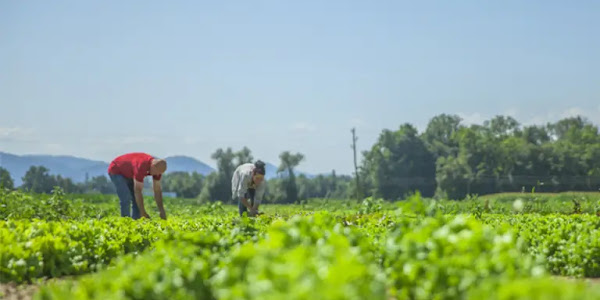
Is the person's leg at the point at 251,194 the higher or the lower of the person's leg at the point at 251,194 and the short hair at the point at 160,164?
the lower

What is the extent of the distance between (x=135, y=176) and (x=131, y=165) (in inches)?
20.7

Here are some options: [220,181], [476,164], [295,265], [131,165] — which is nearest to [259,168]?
[131,165]

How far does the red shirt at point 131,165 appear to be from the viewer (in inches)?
453

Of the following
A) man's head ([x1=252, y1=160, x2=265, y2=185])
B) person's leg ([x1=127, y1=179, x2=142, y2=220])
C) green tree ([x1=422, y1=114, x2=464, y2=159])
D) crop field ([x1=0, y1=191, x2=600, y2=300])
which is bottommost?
crop field ([x1=0, y1=191, x2=600, y2=300])

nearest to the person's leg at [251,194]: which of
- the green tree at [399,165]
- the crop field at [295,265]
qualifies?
the crop field at [295,265]

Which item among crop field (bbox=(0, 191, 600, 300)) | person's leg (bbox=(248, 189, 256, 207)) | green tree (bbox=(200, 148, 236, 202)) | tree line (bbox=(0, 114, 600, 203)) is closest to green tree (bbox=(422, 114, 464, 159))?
tree line (bbox=(0, 114, 600, 203))

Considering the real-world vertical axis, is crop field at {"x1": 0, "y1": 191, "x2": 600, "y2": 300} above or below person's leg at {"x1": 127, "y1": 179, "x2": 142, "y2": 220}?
below

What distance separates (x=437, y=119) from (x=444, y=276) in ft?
343

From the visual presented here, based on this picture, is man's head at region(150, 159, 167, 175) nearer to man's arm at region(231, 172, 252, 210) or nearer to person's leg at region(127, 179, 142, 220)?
person's leg at region(127, 179, 142, 220)

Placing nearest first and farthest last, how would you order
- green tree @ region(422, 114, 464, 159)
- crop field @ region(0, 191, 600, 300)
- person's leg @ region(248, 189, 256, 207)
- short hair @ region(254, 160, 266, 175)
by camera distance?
crop field @ region(0, 191, 600, 300)
short hair @ region(254, 160, 266, 175)
person's leg @ region(248, 189, 256, 207)
green tree @ region(422, 114, 464, 159)

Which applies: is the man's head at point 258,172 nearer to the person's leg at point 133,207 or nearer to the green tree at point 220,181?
the person's leg at point 133,207

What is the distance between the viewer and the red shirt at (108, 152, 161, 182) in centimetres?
1151

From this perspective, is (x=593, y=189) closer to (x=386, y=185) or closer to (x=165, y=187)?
(x=386, y=185)

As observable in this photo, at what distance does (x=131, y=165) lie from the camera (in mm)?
11992
